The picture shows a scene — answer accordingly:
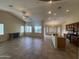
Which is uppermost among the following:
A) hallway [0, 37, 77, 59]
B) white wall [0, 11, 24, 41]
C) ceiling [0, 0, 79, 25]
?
ceiling [0, 0, 79, 25]

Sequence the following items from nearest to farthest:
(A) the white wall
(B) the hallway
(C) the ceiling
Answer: (B) the hallway
(C) the ceiling
(A) the white wall

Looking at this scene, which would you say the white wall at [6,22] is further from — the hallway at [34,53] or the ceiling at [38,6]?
the hallway at [34,53]

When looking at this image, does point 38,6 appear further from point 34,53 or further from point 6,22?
point 6,22

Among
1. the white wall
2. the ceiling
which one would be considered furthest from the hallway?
the white wall

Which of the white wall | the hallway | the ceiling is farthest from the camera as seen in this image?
the white wall

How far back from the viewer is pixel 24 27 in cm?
1992

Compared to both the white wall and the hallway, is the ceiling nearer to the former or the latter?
the white wall

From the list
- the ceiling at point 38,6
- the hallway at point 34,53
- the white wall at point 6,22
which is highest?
the ceiling at point 38,6

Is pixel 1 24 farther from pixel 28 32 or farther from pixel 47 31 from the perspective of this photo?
pixel 47 31

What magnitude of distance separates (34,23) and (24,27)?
2.05 metres

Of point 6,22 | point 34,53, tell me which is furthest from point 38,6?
point 6,22

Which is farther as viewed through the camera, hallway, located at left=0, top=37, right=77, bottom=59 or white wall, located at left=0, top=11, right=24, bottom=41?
white wall, located at left=0, top=11, right=24, bottom=41

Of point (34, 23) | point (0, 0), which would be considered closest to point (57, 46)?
point (0, 0)

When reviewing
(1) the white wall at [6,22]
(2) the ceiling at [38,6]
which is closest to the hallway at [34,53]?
(2) the ceiling at [38,6]
